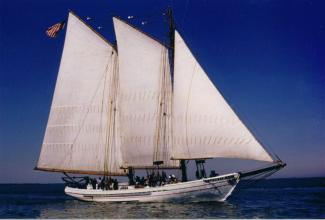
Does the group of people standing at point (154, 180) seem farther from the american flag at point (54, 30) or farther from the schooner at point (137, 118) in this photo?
the american flag at point (54, 30)

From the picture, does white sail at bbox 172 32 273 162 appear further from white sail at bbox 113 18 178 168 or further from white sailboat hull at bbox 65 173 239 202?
white sail at bbox 113 18 178 168

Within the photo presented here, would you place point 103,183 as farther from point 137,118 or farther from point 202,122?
point 202,122

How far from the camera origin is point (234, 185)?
42.3 m

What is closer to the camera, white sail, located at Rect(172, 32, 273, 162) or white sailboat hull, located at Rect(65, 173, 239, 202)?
white sail, located at Rect(172, 32, 273, 162)

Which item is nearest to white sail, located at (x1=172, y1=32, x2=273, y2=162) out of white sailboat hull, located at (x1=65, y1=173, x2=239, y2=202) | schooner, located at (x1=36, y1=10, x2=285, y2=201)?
schooner, located at (x1=36, y1=10, x2=285, y2=201)

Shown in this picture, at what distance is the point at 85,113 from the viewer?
53250mm

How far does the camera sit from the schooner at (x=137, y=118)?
4122 cm

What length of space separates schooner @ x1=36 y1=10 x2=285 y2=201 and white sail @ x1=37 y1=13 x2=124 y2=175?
0.39 feet

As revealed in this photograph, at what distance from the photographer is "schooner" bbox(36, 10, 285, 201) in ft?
135

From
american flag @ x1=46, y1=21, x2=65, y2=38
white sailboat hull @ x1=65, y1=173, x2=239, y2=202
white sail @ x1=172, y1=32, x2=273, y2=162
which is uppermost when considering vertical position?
american flag @ x1=46, y1=21, x2=65, y2=38

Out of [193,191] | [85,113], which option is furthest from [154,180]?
[85,113]

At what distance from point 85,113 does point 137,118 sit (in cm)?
797

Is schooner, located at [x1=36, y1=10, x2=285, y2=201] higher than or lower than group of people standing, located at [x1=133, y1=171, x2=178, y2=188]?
higher

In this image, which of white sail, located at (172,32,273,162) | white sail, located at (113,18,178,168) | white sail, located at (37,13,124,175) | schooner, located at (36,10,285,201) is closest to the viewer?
white sail, located at (172,32,273,162)
